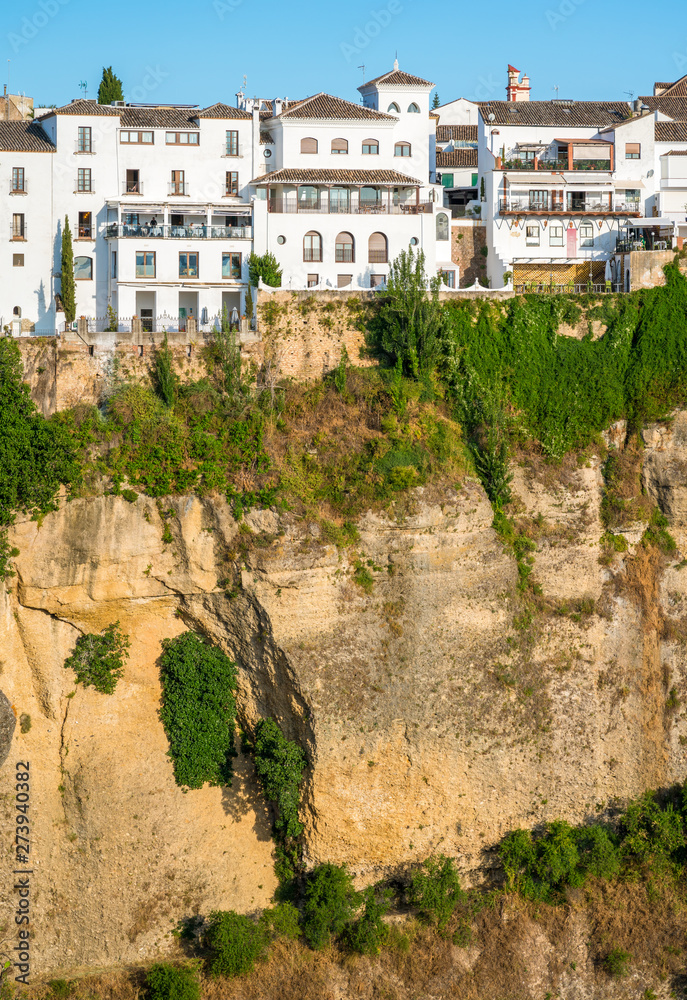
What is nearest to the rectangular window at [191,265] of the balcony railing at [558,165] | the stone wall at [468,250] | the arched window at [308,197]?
the arched window at [308,197]

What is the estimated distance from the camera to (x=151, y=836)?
37688 millimetres

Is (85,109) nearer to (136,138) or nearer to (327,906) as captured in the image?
(136,138)

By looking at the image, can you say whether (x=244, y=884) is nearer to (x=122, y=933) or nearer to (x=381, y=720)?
(x=122, y=933)

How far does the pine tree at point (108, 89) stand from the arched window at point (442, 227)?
43.8 feet

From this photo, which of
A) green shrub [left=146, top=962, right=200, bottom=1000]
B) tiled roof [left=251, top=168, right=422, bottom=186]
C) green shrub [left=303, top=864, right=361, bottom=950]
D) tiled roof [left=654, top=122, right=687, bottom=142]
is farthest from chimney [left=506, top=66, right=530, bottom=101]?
green shrub [left=146, top=962, right=200, bottom=1000]

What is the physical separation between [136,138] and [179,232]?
13.4 ft

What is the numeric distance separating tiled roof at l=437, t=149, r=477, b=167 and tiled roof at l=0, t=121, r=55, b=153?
14.9 m

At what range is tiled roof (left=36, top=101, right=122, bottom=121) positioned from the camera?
44.8m

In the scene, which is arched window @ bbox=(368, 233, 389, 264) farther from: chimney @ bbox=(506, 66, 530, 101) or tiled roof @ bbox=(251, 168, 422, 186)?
chimney @ bbox=(506, 66, 530, 101)

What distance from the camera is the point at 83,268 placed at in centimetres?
4481

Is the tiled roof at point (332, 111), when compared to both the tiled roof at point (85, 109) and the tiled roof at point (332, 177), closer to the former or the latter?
the tiled roof at point (332, 177)

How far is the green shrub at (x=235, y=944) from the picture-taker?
36.2 metres

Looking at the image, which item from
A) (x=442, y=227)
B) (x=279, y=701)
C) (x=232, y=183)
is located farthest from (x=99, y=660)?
(x=442, y=227)

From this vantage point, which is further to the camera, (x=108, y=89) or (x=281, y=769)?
(x=108, y=89)
